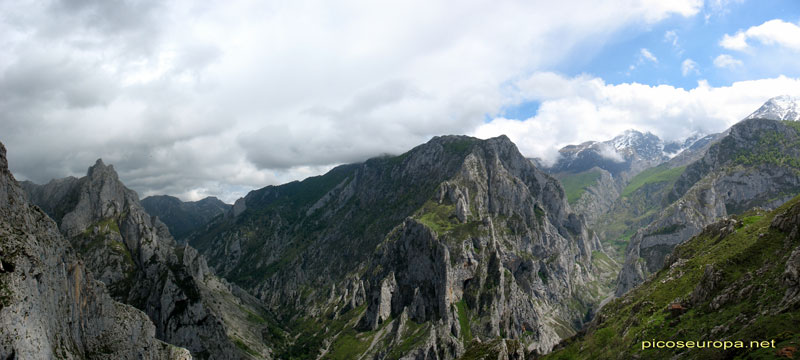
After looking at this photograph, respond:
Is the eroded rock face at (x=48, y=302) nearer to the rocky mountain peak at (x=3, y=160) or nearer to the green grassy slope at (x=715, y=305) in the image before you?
the rocky mountain peak at (x=3, y=160)

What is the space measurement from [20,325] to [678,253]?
191 m

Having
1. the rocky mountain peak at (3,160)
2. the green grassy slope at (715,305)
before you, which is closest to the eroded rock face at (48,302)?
the rocky mountain peak at (3,160)

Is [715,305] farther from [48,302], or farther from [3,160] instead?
[3,160]

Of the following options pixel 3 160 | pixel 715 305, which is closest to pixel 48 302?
pixel 3 160

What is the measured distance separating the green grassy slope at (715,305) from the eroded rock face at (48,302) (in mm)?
110747

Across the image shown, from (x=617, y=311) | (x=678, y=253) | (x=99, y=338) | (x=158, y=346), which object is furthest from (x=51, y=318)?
(x=678, y=253)

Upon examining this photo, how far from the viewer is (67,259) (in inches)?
3649

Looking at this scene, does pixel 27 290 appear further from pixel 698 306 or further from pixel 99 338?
pixel 698 306

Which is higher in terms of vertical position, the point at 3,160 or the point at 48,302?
the point at 3,160

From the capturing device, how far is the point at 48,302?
73750 mm

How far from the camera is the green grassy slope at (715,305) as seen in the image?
60.8 meters

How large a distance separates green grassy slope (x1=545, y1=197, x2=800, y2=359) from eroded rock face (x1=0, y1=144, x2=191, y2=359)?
111 metres

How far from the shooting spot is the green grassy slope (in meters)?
60.8

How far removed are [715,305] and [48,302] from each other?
13448 cm
